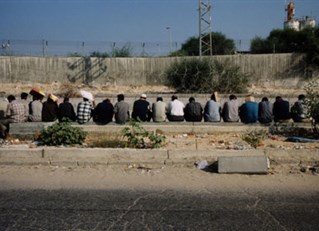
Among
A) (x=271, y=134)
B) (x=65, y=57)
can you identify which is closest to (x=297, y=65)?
(x=65, y=57)

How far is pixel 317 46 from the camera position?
26.1 m

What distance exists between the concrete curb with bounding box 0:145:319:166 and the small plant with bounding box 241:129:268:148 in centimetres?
132

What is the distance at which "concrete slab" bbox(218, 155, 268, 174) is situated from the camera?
24.2ft

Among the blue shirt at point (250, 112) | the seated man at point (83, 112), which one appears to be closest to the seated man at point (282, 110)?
the blue shirt at point (250, 112)

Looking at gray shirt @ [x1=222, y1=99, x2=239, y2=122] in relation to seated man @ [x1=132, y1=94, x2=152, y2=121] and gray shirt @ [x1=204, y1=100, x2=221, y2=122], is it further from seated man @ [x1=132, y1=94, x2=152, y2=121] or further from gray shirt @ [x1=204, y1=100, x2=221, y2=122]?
seated man @ [x1=132, y1=94, x2=152, y2=121]

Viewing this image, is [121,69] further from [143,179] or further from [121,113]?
[143,179]

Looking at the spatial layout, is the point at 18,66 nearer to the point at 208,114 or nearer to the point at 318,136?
the point at 208,114

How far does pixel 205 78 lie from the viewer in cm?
2175

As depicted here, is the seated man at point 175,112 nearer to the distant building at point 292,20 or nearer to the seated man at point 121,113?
the seated man at point 121,113

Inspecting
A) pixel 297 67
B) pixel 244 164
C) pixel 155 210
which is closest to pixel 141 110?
pixel 244 164

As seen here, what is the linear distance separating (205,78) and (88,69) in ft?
28.7

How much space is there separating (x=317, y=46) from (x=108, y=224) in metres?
24.2

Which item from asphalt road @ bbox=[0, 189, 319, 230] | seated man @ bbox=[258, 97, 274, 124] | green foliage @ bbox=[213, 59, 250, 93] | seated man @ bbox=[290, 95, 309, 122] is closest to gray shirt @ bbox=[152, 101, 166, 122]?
seated man @ bbox=[258, 97, 274, 124]

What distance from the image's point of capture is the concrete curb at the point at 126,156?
26.3ft
